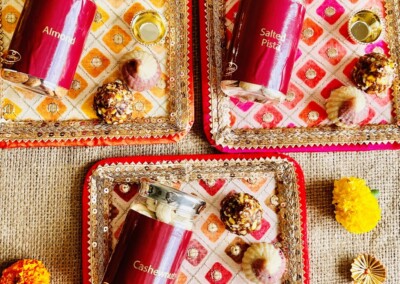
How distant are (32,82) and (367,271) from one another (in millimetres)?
604

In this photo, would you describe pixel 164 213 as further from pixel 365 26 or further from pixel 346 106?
pixel 365 26

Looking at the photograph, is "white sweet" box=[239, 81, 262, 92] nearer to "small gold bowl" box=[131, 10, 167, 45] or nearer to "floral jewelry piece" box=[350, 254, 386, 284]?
"small gold bowl" box=[131, 10, 167, 45]

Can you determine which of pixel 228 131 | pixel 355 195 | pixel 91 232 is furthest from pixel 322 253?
pixel 91 232

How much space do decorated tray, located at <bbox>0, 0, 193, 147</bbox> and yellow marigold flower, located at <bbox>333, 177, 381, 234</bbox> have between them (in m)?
0.27

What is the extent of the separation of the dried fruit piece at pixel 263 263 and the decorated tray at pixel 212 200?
2cm

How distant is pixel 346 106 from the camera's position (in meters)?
0.80

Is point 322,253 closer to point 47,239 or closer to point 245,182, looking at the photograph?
point 245,182

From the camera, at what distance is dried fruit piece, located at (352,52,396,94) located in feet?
2.63

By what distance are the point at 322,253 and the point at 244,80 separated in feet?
1.06

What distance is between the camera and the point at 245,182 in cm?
84

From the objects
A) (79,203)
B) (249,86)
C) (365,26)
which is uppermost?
(365,26)

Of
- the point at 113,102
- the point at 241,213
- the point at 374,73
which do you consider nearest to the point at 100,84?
the point at 113,102

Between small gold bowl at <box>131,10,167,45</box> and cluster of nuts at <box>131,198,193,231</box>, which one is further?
small gold bowl at <box>131,10,167,45</box>

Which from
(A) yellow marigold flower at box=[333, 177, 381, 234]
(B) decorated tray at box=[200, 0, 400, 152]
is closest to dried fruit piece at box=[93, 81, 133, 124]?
(B) decorated tray at box=[200, 0, 400, 152]
